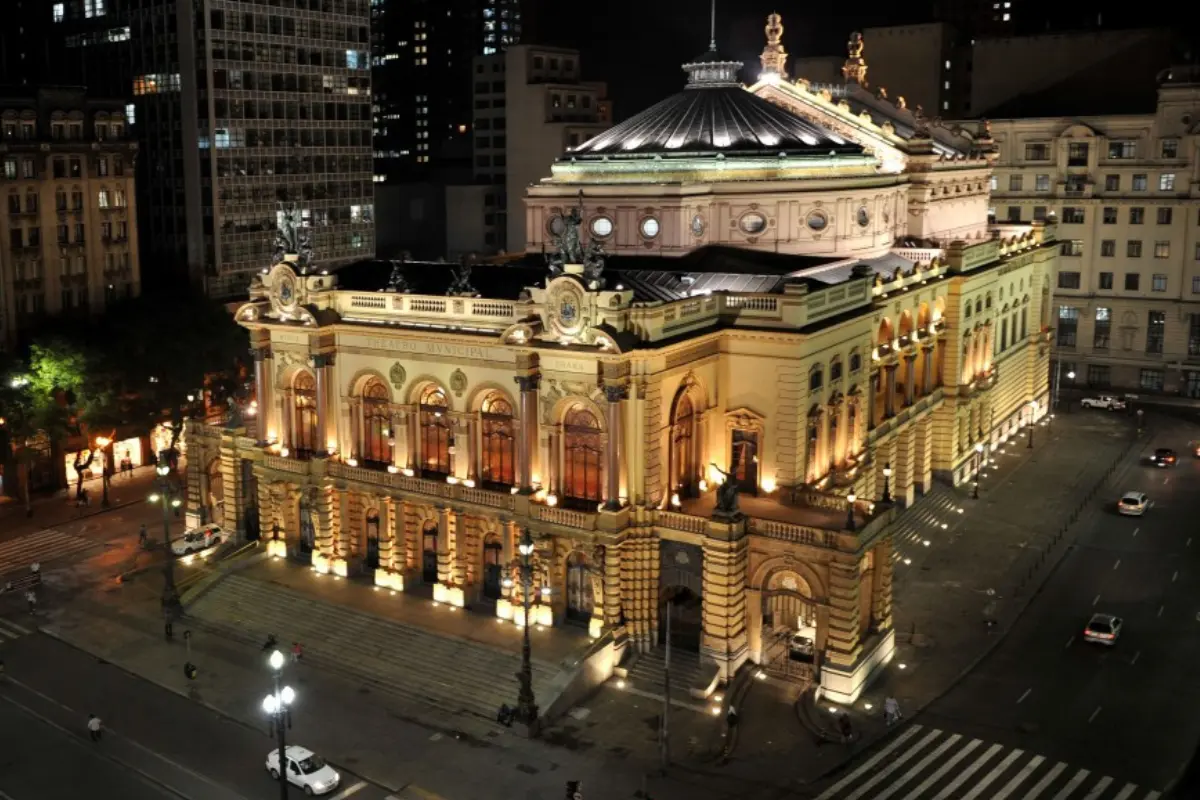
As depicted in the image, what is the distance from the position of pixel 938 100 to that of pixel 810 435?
102 metres

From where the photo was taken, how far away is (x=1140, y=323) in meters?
119

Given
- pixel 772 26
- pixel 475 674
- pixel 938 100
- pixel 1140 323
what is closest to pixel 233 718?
pixel 475 674

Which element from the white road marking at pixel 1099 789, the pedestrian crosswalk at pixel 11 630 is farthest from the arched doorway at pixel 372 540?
A: the white road marking at pixel 1099 789

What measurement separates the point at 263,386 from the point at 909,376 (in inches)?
1597

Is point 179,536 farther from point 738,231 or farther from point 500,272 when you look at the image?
point 738,231

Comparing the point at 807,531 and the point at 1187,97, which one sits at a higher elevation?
the point at 1187,97

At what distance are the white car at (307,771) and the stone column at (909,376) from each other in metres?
46.4

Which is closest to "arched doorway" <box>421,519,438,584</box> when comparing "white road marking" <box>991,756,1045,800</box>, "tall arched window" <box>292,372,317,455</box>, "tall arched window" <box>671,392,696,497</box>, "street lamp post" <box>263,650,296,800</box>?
"tall arched window" <box>292,372,317,455</box>

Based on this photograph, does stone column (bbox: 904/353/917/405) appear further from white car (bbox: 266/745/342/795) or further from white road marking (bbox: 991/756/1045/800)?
white car (bbox: 266/745/342/795)

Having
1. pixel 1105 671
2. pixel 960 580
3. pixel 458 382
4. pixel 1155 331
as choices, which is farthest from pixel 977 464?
pixel 458 382

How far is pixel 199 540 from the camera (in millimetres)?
73438

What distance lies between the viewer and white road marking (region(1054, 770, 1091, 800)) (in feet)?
153

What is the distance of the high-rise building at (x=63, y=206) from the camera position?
88.8 metres

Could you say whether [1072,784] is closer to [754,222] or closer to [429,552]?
[429,552]
